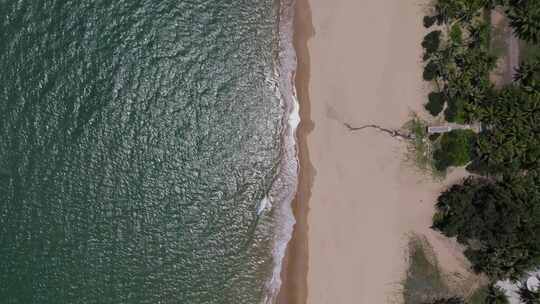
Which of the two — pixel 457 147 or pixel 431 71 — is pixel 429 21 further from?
pixel 457 147

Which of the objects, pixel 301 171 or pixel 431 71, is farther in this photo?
pixel 301 171

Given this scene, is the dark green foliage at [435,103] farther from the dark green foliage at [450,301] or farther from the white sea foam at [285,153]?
the dark green foliage at [450,301]

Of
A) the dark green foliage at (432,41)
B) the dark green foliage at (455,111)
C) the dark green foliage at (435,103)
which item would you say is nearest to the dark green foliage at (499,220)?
the dark green foliage at (455,111)

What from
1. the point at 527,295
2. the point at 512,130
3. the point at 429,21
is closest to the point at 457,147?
the point at 512,130

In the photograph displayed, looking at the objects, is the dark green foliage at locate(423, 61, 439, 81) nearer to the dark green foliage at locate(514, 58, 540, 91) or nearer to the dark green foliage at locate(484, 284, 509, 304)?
the dark green foliage at locate(514, 58, 540, 91)

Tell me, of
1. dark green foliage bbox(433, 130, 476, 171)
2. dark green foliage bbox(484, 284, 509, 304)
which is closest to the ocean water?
dark green foliage bbox(433, 130, 476, 171)

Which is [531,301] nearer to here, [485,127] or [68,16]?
[485,127]
